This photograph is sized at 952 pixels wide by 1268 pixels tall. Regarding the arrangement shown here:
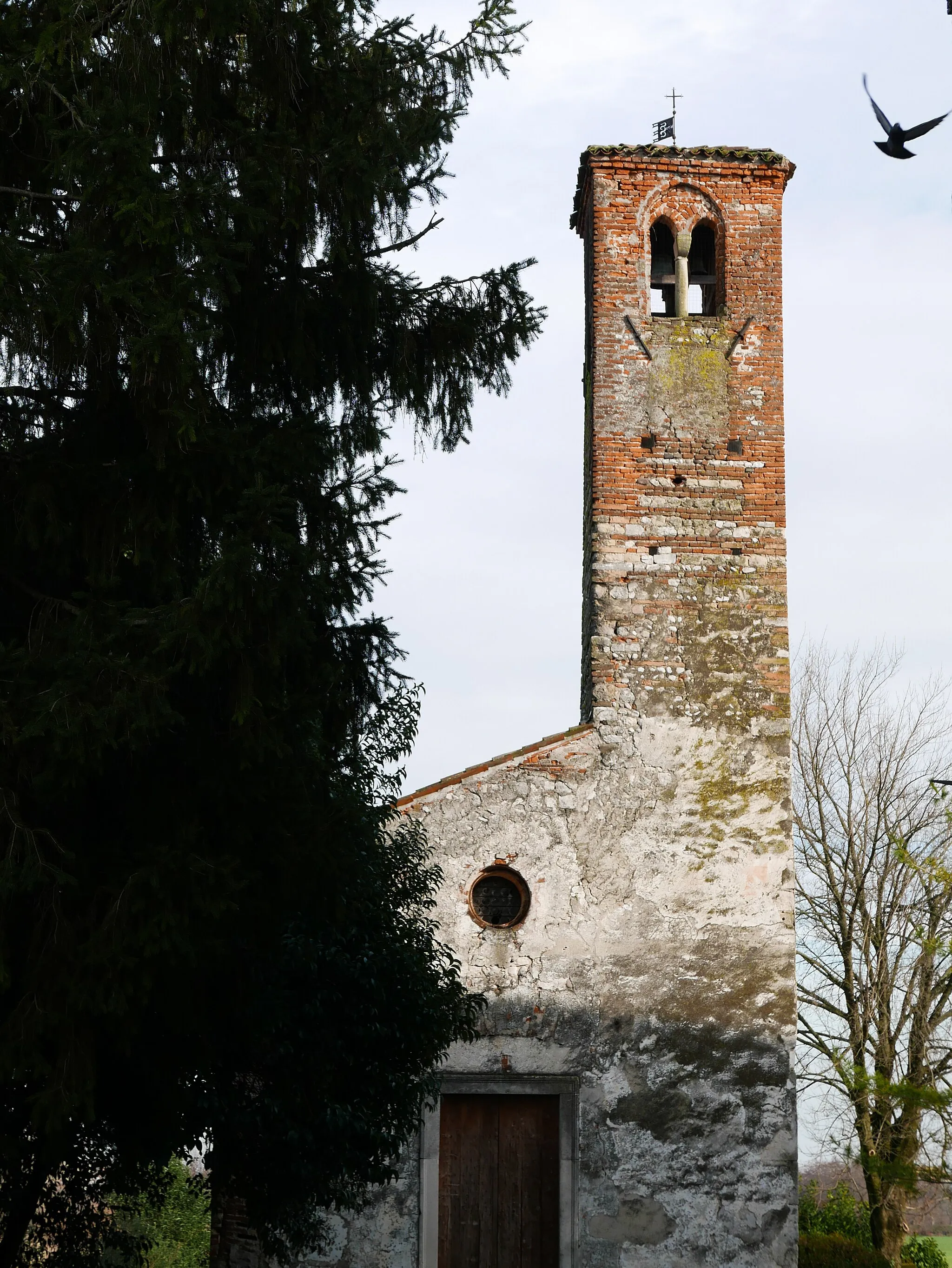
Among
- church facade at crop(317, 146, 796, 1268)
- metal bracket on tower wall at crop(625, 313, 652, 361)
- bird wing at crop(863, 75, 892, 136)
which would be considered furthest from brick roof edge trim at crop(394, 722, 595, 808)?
bird wing at crop(863, 75, 892, 136)

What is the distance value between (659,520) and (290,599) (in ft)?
22.0

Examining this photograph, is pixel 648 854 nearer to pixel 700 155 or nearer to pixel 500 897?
pixel 500 897

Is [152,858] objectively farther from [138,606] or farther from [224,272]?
[224,272]

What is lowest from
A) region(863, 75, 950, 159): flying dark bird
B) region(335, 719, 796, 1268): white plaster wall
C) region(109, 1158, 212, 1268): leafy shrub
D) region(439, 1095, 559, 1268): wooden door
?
region(109, 1158, 212, 1268): leafy shrub

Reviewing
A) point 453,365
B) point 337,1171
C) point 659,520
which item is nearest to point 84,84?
point 453,365

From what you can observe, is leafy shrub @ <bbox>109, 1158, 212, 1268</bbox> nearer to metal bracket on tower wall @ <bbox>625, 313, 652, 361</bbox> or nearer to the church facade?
the church facade

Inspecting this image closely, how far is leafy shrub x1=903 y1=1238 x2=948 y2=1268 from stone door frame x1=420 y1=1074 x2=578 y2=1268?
21.1 feet

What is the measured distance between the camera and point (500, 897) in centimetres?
1095

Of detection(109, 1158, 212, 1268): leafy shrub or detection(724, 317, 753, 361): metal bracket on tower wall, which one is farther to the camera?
detection(109, 1158, 212, 1268): leafy shrub

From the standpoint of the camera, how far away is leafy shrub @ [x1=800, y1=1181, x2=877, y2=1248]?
15312 millimetres

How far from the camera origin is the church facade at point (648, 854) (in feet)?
34.1

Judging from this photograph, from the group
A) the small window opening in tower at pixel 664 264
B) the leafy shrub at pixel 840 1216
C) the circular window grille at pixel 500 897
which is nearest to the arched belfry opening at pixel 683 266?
the small window opening in tower at pixel 664 264

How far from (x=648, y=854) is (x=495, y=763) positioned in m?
1.44

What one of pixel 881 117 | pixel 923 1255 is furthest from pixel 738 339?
pixel 923 1255
